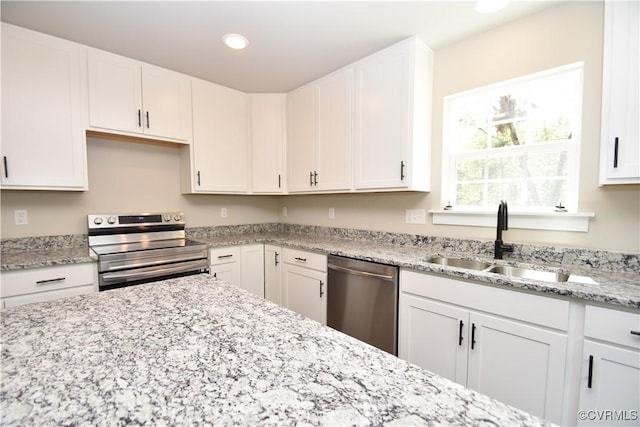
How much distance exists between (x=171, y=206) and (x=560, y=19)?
10.9 ft

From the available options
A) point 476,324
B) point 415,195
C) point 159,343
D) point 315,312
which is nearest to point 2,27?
point 159,343

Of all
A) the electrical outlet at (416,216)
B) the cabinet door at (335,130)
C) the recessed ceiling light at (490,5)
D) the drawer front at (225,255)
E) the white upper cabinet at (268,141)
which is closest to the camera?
the recessed ceiling light at (490,5)

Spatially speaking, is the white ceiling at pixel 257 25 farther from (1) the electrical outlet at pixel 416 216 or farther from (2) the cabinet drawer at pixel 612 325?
(2) the cabinet drawer at pixel 612 325

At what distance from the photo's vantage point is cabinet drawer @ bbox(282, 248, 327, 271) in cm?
229

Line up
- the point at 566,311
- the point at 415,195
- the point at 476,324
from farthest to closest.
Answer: the point at 415,195 → the point at 476,324 → the point at 566,311

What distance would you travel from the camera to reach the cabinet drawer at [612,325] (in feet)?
3.52

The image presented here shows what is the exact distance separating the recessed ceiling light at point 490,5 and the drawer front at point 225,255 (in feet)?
8.37

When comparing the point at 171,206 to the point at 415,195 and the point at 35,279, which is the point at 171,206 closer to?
the point at 35,279

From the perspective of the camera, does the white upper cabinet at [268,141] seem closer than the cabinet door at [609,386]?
No

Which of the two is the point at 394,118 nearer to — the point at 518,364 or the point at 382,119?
the point at 382,119

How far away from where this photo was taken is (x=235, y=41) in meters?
1.99

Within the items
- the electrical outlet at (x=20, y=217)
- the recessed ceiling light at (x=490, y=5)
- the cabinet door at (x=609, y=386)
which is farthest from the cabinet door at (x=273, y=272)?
the recessed ceiling light at (x=490, y=5)

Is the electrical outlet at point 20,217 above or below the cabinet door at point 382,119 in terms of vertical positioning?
→ below

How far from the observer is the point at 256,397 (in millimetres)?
504
